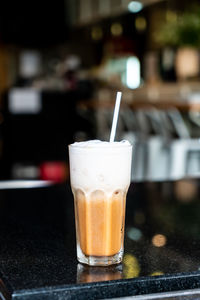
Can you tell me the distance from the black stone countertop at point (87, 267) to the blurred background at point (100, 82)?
1998 millimetres

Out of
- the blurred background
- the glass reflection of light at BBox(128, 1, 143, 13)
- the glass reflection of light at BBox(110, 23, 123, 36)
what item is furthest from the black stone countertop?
the glass reflection of light at BBox(110, 23, 123, 36)

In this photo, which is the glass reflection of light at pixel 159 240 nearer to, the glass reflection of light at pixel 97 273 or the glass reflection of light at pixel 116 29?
the glass reflection of light at pixel 97 273

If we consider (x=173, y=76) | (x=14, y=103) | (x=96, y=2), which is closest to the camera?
(x=14, y=103)

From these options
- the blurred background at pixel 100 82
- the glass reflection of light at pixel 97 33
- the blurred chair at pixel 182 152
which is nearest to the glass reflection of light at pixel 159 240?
the blurred background at pixel 100 82

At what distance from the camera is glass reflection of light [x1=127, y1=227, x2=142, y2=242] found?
856 millimetres

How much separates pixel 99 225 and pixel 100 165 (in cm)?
8

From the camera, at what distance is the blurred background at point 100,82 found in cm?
468

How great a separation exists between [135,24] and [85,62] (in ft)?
5.33

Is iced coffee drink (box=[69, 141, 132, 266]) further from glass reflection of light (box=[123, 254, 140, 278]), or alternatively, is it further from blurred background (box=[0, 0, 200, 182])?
blurred background (box=[0, 0, 200, 182])

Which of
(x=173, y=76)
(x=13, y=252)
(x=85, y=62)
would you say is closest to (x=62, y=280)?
(x=13, y=252)

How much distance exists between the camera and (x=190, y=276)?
67 cm

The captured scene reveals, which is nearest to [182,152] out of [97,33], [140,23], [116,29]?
[140,23]

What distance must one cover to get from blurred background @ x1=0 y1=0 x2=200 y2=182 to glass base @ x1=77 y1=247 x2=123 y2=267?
7.77 ft

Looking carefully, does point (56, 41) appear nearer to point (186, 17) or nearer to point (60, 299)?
point (186, 17)
